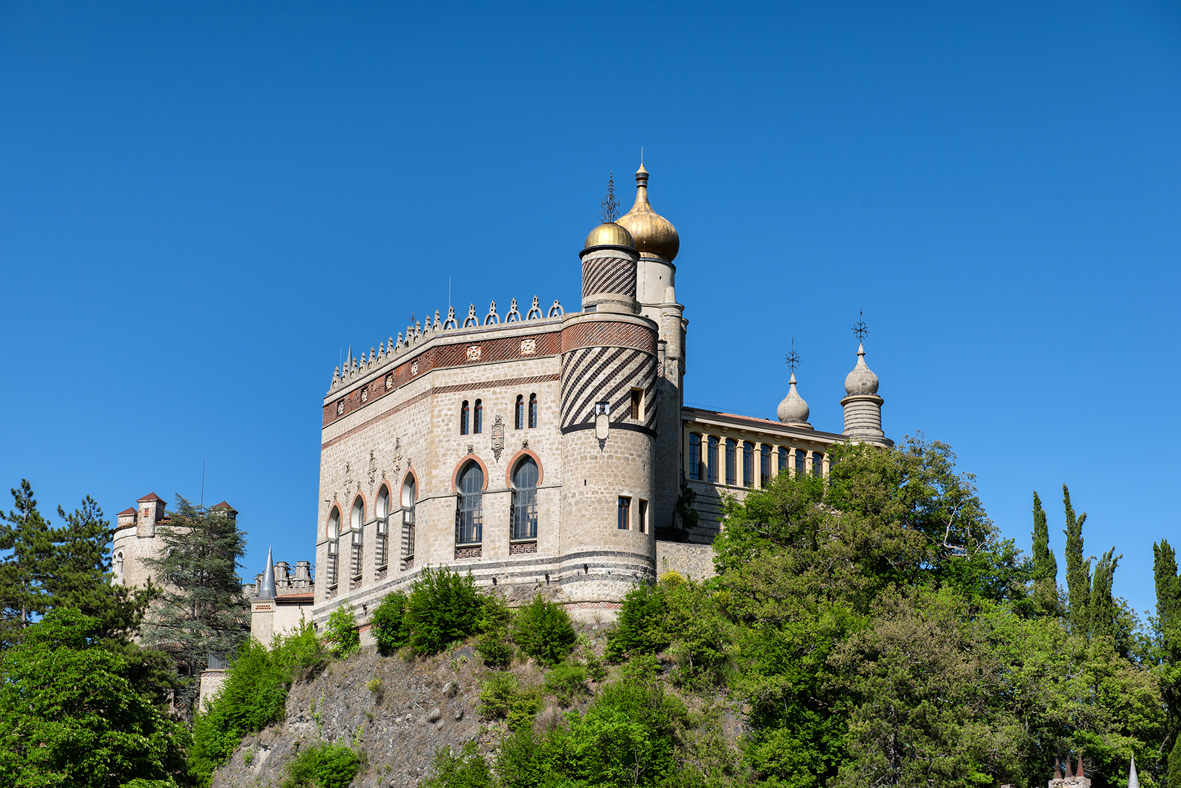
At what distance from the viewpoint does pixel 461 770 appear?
4822 cm

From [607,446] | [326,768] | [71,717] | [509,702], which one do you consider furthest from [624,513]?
[71,717]

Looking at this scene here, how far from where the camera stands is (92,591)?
5606cm

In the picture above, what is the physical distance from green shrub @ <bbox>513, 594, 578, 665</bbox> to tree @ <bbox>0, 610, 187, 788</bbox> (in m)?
12.1

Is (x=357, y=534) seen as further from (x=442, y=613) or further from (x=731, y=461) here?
(x=731, y=461)

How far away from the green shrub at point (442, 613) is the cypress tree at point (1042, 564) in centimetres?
1967

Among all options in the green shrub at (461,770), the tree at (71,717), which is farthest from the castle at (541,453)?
the tree at (71,717)

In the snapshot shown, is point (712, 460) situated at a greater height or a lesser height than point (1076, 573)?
greater

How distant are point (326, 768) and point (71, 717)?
11023 millimetres

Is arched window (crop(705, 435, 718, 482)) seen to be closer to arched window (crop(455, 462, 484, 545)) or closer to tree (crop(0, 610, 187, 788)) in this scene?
arched window (crop(455, 462, 484, 545))

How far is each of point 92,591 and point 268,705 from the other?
26.4ft

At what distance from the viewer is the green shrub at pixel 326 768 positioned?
52844mm

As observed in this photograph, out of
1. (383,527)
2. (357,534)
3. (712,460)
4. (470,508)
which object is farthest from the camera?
(712,460)

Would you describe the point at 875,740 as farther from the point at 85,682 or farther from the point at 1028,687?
the point at 85,682

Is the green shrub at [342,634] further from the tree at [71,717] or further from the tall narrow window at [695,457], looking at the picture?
the tall narrow window at [695,457]
